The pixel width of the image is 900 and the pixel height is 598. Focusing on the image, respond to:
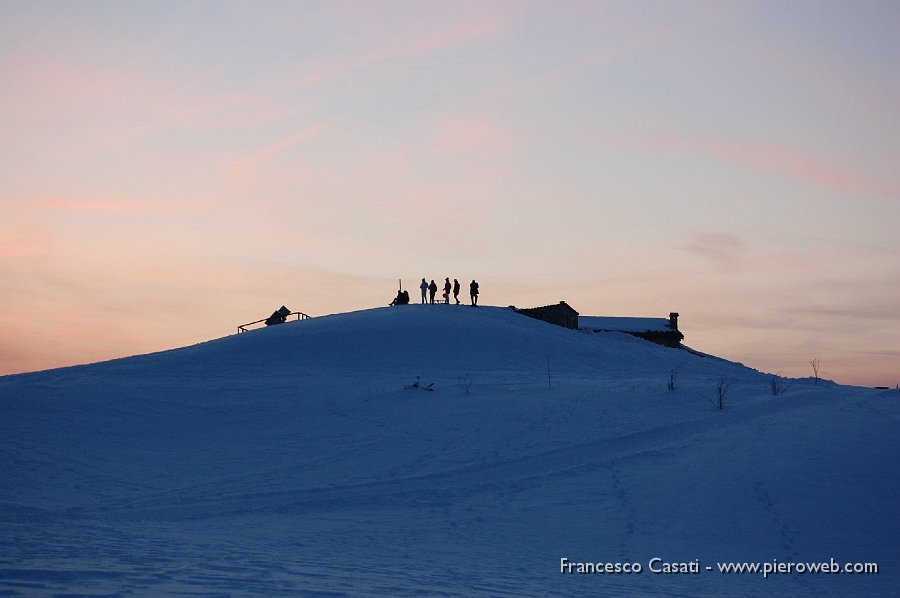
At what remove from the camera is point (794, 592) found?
11953 millimetres

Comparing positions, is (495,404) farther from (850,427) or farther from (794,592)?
(794,592)

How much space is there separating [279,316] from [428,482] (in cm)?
3601

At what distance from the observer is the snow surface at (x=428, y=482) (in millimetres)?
11016

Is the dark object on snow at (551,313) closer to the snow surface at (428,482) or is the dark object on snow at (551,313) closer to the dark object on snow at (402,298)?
the dark object on snow at (402,298)

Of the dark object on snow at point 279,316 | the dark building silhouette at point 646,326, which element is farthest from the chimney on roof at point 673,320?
the dark object on snow at point 279,316

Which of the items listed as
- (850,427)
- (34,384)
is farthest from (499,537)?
(34,384)

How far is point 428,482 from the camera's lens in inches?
730

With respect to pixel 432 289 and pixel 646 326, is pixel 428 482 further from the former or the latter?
pixel 646 326

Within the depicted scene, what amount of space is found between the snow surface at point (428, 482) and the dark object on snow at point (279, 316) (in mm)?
20092

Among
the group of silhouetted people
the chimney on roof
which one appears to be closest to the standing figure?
the group of silhouetted people

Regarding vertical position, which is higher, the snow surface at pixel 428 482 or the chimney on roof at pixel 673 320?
the chimney on roof at pixel 673 320

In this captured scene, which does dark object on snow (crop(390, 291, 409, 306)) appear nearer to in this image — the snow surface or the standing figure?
the standing figure

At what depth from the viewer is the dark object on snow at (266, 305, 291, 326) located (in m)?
52.1

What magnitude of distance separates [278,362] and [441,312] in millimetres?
11662
